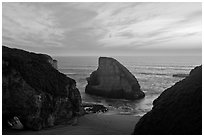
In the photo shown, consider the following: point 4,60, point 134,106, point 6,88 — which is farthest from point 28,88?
point 134,106

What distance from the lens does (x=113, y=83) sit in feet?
168

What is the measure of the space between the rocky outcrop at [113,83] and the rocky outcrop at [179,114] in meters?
30.2

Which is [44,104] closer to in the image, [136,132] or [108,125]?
[108,125]

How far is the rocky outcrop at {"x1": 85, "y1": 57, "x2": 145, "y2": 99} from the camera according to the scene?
4874 cm

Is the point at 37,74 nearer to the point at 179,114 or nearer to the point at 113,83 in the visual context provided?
the point at 179,114

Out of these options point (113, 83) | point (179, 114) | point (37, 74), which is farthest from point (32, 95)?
point (113, 83)

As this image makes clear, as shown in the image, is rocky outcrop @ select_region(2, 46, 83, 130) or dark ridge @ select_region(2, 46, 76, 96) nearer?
rocky outcrop @ select_region(2, 46, 83, 130)

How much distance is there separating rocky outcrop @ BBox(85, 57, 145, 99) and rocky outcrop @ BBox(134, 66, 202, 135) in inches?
1191

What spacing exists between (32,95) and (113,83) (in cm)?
3228

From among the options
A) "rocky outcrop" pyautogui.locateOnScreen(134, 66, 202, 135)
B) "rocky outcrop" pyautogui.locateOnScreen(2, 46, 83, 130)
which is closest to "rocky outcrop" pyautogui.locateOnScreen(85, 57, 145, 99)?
"rocky outcrop" pyautogui.locateOnScreen(2, 46, 83, 130)

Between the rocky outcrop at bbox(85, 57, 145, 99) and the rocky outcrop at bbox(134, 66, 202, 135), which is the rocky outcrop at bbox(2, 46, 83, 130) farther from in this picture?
the rocky outcrop at bbox(85, 57, 145, 99)

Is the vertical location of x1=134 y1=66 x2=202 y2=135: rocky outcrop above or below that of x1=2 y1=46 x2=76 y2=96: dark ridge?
below

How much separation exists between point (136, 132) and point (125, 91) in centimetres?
3251

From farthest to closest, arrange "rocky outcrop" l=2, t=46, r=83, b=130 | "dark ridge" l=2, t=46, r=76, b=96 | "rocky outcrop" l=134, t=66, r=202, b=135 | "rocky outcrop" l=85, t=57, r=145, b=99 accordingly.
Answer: "rocky outcrop" l=85, t=57, r=145, b=99 → "dark ridge" l=2, t=46, r=76, b=96 → "rocky outcrop" l=2, t=46, r=83, b=130 → "rocky outcrop" l=134, t=66, r=202, b=135
